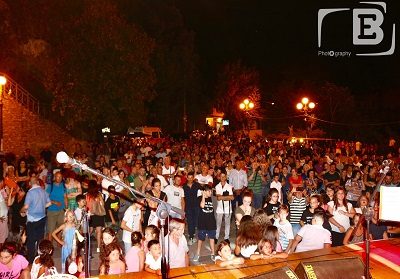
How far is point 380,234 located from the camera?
851 cm

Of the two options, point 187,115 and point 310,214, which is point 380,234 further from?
point 187,115

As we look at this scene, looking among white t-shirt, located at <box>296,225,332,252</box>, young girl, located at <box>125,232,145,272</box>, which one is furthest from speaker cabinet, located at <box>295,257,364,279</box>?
young girl, located at <box>125,232,145,272</box>

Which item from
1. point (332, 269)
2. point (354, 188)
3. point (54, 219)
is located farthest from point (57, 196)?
point (354, 188)

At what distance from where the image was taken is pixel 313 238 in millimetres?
7137

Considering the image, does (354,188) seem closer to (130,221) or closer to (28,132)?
(130,221)

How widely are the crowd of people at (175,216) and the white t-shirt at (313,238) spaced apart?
2cm

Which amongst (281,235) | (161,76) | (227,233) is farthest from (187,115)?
(281,235)

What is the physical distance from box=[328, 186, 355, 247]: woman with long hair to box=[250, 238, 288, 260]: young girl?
228 cm

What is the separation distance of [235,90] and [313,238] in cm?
3918

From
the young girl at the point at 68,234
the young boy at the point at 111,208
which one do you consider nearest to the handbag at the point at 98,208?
the young boy at the point at 111,208

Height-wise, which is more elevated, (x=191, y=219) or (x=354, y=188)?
(x=354, y=188)

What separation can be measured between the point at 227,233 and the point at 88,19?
50.8 feet

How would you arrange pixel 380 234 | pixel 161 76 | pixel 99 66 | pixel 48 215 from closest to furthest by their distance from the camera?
pixel 380 234, pixel 48 215, pixel 99 66, pixel 161 76

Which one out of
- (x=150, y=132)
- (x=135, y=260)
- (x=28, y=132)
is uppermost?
(x=150, y=132)
